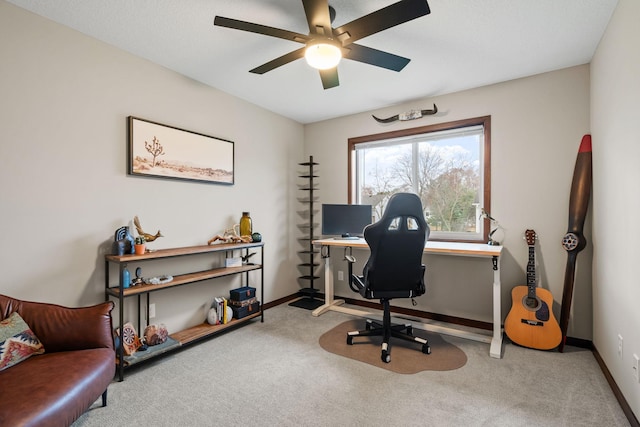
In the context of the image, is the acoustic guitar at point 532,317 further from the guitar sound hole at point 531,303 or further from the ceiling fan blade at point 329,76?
the ceiling fan blade at point 329,76

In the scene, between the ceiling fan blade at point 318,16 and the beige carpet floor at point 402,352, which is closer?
the ceiling fan blade at point 318,16

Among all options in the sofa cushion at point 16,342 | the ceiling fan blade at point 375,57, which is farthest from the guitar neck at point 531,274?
the sofa cushion at point 16,342

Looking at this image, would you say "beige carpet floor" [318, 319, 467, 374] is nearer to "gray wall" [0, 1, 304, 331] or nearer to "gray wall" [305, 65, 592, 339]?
"gray wall" [305, 65, 592, 339]

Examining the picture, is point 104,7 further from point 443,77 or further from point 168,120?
point 443,77

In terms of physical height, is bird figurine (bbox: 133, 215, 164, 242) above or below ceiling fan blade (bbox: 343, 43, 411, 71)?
below

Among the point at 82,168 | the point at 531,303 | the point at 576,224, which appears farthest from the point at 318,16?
the point at 531,303

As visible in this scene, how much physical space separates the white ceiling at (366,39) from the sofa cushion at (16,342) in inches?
74.8

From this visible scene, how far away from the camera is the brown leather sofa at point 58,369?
49.7 inches

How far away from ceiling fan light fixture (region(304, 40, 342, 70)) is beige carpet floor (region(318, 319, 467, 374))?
2197 millimetres

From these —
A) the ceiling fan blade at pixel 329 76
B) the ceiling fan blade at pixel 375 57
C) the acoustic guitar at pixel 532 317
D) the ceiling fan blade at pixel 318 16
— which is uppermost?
Answer: the ceiling fan blade at pixel 318 16

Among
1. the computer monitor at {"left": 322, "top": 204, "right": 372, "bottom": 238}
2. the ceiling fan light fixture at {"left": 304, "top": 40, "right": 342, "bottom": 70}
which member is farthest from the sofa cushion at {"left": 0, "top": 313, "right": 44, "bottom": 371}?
A: the computer monitor at {"left": 322, "top": 204, "right": 372, "bottom": 238}

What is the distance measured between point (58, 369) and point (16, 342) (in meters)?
0.30

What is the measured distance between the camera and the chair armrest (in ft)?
5.66

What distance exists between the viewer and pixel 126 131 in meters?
2.52
